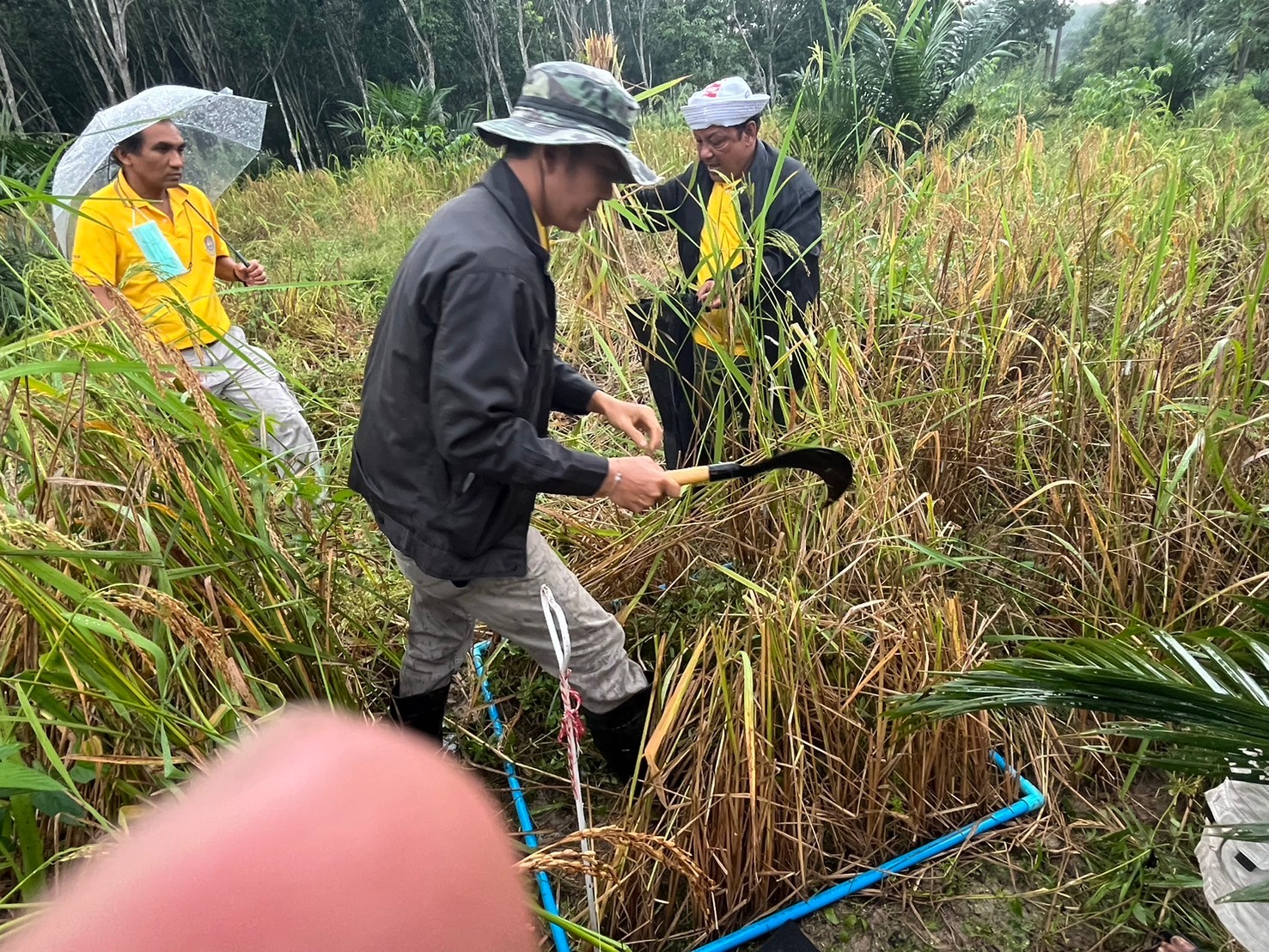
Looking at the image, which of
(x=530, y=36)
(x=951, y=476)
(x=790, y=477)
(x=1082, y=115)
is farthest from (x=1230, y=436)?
(x=530, y=36)

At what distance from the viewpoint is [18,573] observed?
1059 mm

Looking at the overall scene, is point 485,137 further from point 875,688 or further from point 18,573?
point 875,688

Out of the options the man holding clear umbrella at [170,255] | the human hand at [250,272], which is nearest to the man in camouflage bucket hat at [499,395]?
the man holding clear umbrella at [170,255]

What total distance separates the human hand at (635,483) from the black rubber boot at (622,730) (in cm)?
53

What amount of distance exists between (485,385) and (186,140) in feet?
8.02

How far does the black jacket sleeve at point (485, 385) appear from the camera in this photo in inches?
51.4

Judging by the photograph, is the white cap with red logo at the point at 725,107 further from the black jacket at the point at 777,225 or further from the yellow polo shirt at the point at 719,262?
the yellow polo shirt at the point at 719,262

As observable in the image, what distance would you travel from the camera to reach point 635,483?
1.51 metres

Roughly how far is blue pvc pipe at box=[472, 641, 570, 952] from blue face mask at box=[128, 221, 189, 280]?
1.52 metres

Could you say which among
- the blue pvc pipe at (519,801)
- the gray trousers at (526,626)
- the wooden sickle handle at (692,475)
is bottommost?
the blue pvc pipe at (519,801)

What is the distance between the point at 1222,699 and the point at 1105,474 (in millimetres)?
1242

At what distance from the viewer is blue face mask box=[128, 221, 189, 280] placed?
92.5 inches

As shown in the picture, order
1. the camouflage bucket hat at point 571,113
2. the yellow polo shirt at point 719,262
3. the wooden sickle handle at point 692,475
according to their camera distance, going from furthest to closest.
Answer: the yellow polo shirt at point 719,262 → the wooden sickle handle at point 692,475 → the camouflage bucket hat at point 571,113

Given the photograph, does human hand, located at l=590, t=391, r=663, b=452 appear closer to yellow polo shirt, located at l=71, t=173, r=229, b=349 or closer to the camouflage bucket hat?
the camouflage bucket hat
